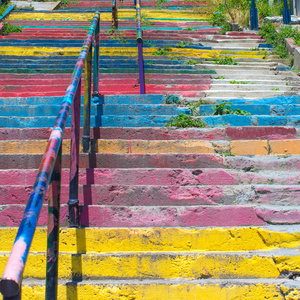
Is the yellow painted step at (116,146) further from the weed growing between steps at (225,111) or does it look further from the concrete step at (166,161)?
the weed growing between steps at (225,111)

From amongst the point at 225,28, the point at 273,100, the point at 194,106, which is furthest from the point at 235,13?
the point at 194,106

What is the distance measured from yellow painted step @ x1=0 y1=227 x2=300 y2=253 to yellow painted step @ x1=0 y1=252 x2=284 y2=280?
17cm

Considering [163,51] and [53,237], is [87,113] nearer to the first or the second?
[53,237]

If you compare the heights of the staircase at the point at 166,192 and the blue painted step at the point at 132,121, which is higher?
the blue painted step at the point at 132,121

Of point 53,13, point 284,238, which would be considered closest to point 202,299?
point 284,238

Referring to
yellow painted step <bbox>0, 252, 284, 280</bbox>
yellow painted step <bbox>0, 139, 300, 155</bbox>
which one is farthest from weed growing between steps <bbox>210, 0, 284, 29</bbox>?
yellow painted step <bbox>0, 252, 284, 280</bbox>

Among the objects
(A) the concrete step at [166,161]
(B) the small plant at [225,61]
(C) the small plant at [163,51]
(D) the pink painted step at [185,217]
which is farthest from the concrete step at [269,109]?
(C) the small plant at [163,51]

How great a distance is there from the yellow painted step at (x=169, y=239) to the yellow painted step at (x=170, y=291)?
33 centimetres

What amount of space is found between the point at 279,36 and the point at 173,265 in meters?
7.23

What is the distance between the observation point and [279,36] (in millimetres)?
7941

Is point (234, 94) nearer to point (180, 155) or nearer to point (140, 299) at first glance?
point (180, 155)

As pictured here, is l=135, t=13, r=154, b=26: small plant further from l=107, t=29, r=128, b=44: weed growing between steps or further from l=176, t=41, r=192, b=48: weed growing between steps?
l=176, t=41, r=192, b=48: weed growing between steps

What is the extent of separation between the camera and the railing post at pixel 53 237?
1703 mm

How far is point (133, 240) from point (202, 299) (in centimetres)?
61
